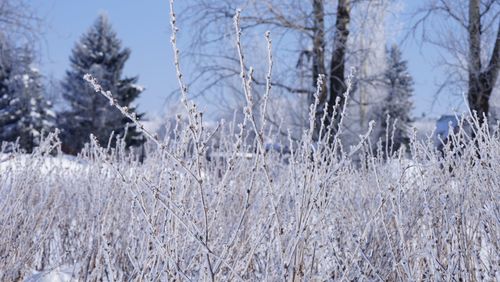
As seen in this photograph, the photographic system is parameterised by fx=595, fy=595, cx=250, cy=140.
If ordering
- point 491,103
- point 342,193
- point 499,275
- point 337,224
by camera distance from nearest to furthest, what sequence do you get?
point 499,275 → point 337,224 → point 342,193 → point 491,103

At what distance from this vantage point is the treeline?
28062mm

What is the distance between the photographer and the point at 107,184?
4.14 metres

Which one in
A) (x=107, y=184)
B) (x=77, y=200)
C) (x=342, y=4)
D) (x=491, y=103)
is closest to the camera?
(x=107, y=184)

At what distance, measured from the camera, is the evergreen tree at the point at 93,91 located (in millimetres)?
28797

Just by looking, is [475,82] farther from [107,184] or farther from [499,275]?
[499,275]

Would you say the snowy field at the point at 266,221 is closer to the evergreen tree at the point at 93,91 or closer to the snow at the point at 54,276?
the snow at the point at 54,276

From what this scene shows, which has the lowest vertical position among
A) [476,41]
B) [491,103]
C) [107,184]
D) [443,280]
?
[443,280]

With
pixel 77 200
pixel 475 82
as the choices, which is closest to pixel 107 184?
pixel 77 200

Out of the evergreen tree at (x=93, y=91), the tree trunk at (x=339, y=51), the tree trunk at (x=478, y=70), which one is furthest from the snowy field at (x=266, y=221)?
the evergreen tree at (x=93, y=91)

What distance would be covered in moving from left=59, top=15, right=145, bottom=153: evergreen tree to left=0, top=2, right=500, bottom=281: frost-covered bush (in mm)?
24585

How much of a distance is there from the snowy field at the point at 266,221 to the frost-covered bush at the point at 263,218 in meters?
0.01

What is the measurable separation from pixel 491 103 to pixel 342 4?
4.02 meters

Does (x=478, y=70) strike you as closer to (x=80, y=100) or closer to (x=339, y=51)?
(x=339, y=51)

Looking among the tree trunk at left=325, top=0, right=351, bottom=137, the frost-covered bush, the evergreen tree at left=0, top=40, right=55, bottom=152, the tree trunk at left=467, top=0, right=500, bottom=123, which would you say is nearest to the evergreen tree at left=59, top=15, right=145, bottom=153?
the evergreen tree at left=0, top=40, right=55, bottom=152
